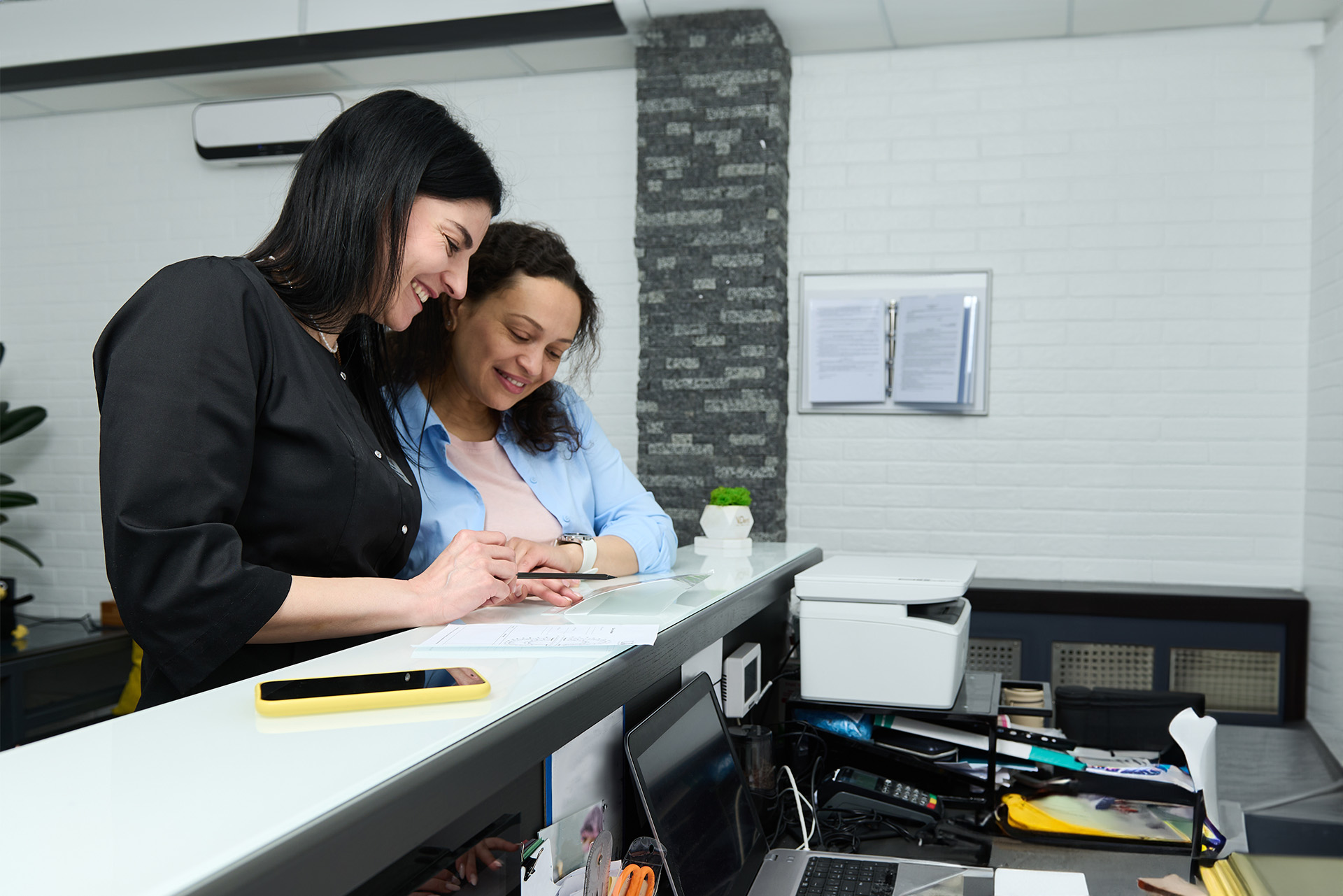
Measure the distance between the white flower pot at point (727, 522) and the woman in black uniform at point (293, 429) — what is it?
0.95 meters

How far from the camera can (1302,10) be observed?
336 cm

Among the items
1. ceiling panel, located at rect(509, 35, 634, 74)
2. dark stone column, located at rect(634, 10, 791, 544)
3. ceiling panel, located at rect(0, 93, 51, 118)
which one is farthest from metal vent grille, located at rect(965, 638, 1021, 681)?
ceiling panel, located at rect(0, 93, 51, 118)

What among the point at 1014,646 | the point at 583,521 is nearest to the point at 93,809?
the point at 583,521

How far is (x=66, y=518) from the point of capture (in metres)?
4.56

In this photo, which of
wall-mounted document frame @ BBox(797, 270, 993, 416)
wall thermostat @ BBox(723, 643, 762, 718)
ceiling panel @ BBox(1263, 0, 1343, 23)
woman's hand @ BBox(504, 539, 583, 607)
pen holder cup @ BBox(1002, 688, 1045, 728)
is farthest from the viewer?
wall-mounted document frame @ BBox(797, 270, 993, 416)

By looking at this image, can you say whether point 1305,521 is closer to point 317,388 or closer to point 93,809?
point 317,388

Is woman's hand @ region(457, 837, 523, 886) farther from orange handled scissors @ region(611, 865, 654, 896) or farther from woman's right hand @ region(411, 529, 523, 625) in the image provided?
woman's right hand @ region(411, 529, 523, 625)

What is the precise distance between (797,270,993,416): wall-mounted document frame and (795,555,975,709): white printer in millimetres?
2069

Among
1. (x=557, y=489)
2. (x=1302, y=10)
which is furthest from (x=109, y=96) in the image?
(x=1302, y=10)

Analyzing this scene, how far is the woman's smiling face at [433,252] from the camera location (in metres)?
1.29

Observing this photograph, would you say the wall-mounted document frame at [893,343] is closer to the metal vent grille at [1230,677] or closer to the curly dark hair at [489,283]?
the metal vent grille at [1230,677]

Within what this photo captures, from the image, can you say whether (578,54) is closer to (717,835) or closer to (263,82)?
(263,82)

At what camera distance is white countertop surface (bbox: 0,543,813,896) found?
1.62 feet

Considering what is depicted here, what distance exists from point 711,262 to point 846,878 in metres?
2.63
